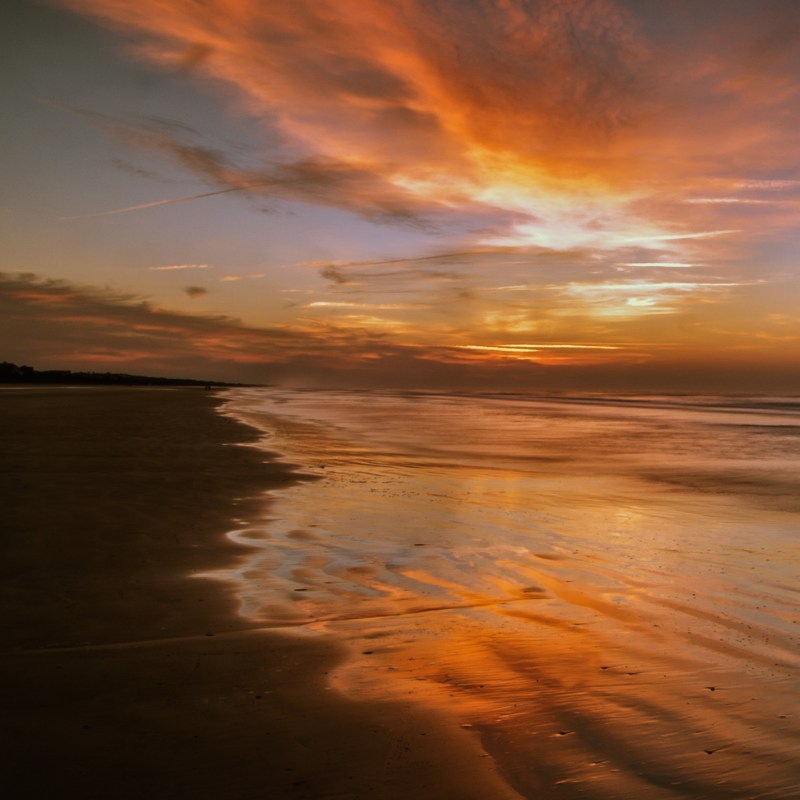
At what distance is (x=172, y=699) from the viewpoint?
12.8 ft

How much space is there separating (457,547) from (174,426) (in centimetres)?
1997

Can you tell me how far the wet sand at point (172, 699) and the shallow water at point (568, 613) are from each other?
1.03 ft

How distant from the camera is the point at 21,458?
48.8ft

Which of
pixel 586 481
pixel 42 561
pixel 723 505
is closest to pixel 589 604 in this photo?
pixel 42 561

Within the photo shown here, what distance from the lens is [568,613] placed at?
18.6 feet

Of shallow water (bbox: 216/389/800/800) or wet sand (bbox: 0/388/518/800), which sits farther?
shallow water (bbox: 216/389/800/800)

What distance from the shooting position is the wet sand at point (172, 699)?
3.12 metres

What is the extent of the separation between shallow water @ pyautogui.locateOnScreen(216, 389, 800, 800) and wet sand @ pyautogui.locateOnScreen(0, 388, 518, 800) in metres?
0.32

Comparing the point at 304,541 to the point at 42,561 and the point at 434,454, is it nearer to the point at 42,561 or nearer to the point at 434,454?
the point at 42,561

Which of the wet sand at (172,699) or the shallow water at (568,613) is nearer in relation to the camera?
the wet sand at (172,699)

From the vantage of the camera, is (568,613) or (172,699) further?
(568,613)

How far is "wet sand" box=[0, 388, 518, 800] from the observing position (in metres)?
3.12

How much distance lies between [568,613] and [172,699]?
3194mm

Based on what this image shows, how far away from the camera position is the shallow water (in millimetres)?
3461
